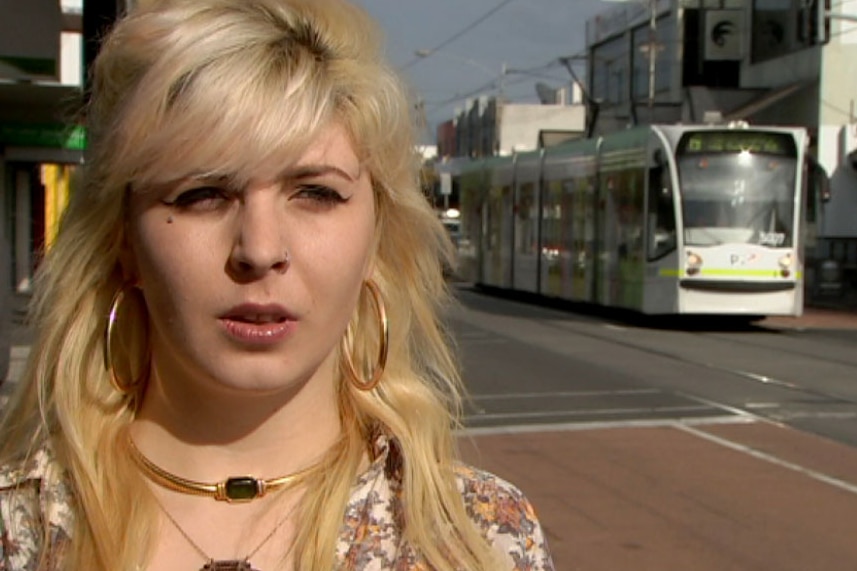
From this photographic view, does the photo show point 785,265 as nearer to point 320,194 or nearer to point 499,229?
point 499,229

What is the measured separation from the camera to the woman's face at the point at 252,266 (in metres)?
1.71

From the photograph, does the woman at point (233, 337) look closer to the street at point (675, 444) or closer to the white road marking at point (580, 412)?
the street at point (675, 444)

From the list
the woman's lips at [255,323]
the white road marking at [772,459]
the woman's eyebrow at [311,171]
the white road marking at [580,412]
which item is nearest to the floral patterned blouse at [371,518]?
the woman's lips at [255,323]

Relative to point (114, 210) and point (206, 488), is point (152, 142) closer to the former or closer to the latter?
point (114, 210)

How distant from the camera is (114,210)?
72.9 inches

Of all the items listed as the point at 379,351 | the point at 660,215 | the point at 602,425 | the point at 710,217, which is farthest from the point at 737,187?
the point at 379,351

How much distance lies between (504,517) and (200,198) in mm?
574

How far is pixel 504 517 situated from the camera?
1826 millimetres

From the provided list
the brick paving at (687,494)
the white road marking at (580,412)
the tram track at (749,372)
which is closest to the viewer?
the brick paving at (687,494)

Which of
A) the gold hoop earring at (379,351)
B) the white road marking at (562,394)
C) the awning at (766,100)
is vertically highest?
the awning at (766,100)

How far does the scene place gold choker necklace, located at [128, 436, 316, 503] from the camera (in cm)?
180

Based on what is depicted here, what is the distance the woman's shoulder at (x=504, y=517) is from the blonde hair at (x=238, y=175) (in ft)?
0.10

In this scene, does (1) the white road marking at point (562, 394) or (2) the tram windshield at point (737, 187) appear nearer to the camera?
(1) the white road marking at point (562, 394)

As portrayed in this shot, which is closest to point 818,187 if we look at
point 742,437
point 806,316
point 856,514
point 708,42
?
point 806,316
